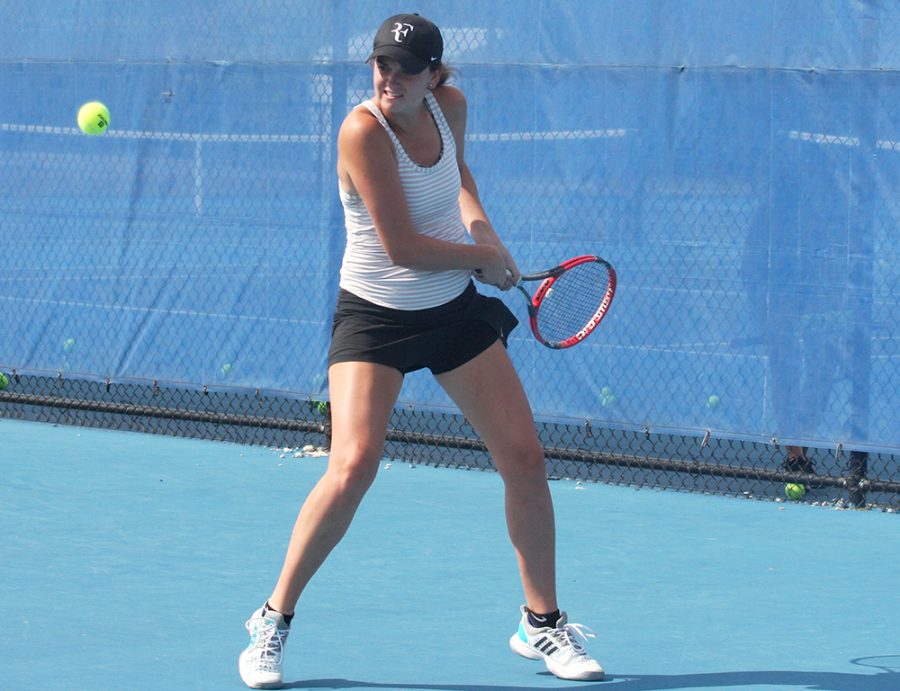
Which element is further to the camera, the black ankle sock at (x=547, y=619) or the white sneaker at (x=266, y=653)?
the black ankle sock at (x=547, y=619)

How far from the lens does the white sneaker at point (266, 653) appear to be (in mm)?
3756

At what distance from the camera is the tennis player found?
365 centimetres

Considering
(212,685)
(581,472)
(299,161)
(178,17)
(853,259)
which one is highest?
(178,17)

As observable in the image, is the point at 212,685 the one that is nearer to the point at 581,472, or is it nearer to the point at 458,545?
the point at 458,545

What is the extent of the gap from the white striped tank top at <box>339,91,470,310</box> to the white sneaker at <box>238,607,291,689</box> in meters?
0.82

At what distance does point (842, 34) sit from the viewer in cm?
575

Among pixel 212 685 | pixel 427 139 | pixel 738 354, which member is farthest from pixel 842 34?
pixel 212 685

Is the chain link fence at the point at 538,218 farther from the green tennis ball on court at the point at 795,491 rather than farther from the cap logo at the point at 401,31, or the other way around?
the cap logo at the point at 401,31

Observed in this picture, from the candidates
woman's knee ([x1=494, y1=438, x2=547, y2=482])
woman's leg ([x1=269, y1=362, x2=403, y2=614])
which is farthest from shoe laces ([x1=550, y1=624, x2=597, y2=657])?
woman's leg ([x1=269, y1=362, x2=403, y2=614])

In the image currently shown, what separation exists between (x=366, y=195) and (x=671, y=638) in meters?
1.55

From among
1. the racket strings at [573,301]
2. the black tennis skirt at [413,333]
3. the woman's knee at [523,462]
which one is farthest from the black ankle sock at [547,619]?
the racket strings at [573,301]

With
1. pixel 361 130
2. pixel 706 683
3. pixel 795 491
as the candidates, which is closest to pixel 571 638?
pixel 706 683

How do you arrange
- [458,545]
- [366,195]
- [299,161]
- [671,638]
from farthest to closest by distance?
[299,161]
[458,545]
[671,638]
[366,195]

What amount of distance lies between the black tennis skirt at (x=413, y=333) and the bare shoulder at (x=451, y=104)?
0.43 m
